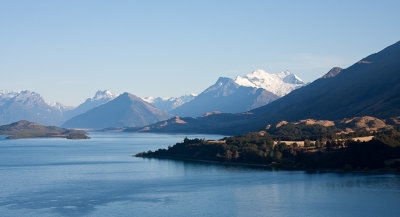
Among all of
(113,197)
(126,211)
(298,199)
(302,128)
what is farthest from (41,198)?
(302,128)

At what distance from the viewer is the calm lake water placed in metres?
75.4

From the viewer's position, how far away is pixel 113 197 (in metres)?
→ 86.9

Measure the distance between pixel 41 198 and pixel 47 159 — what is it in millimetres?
74979

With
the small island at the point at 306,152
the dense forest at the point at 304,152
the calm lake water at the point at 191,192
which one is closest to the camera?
the calm lake water at the point at 191,192

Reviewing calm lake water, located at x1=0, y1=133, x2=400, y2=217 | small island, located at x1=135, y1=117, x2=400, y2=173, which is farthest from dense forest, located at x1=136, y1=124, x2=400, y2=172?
calm lake water, located at x1=0, y1=133, x2=400, y2=217

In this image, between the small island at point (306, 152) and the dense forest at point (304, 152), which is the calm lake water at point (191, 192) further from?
the dense forest at point (304, 152)

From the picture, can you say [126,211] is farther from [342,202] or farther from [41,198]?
[342,202]

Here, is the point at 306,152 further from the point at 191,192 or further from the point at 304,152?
the point at 191,192

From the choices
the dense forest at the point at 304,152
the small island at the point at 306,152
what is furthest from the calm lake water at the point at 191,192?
the dense forest at the point at 304,152

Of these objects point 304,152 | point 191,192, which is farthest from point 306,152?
point 191,192

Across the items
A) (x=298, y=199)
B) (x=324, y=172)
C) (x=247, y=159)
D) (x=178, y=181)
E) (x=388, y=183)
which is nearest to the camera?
(x=298, y=199)

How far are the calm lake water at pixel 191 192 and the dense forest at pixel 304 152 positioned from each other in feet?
27.3

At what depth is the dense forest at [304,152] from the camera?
117 meters

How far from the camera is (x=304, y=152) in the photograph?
130250 millimetres
